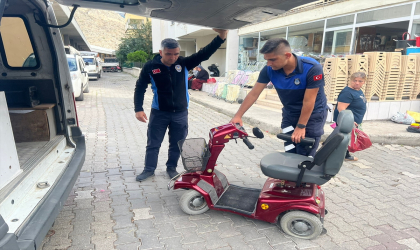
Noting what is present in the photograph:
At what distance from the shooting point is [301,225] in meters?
2.61

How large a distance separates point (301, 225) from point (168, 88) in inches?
86.0

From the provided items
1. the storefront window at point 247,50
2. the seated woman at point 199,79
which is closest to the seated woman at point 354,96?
the seated woman at point 199,79

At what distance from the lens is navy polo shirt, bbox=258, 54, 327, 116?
106 inches

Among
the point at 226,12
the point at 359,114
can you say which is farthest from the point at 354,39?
the point at 226,12

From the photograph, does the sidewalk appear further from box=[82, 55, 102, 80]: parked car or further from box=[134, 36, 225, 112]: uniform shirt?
box=[82, 55, 102, 80]: parked car

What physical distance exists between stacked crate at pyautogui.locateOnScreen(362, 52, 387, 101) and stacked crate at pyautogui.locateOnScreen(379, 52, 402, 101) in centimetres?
12

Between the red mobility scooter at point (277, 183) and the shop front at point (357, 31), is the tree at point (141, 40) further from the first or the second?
the red mobility scooter at point (277, 183)

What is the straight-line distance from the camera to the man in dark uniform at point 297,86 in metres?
2.62

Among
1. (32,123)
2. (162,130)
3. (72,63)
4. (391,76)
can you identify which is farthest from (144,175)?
(72,63)

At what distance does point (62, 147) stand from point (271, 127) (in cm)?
459

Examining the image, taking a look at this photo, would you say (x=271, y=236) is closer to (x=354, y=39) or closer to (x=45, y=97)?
(x=45, y=97)

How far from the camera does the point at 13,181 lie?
6.93 ft

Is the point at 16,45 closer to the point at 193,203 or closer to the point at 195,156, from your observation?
the point at 195,156

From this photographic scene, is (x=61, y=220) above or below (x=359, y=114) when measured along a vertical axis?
below
